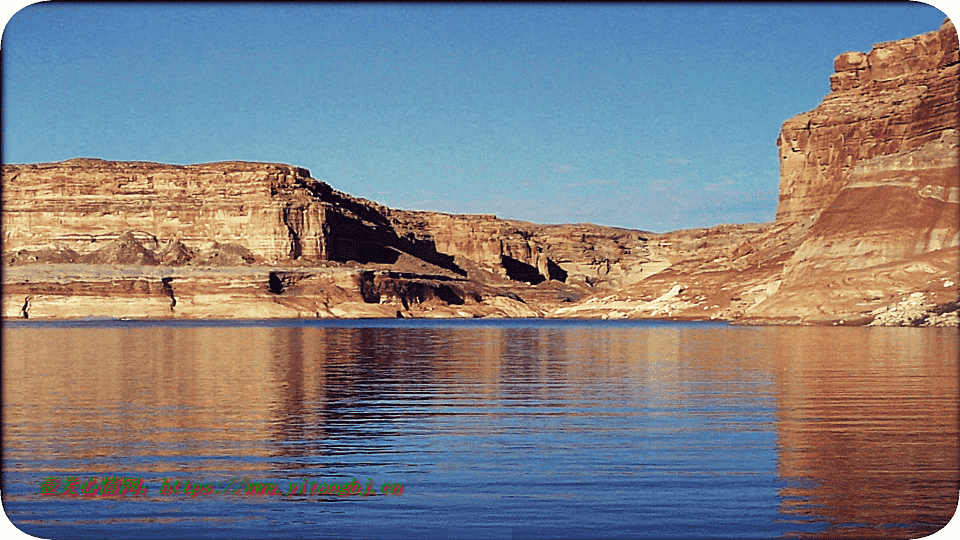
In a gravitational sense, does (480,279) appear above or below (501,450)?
above

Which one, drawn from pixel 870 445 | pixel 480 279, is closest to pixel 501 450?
pixel 870 445

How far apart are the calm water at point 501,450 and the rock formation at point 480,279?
50.7m

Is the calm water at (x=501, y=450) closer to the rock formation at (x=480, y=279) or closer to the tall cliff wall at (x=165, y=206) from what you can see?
the rock formation at (x=480, y=279)

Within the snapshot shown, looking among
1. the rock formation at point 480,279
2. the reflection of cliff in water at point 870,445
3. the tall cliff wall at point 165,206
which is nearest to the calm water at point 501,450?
the reflection of cliff in water at point 870,445

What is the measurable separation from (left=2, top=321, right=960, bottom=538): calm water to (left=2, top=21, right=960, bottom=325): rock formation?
50.7 metres

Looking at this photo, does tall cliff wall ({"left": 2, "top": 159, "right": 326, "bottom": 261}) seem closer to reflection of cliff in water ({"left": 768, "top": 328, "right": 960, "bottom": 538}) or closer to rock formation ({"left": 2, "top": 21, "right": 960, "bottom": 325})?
rock formation ({"left": 2, "top": 21, "right": 960, "bottom": 325})

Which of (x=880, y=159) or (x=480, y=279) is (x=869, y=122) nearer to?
(x=880, y=159)

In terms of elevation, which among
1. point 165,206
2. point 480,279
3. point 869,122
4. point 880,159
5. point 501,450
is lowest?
point 501,450

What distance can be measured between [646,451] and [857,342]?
127ft

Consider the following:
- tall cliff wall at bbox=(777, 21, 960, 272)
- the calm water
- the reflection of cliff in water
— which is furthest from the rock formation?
the calm water

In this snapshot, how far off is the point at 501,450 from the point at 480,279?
7239 inches

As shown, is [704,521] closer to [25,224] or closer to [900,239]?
[900,239]

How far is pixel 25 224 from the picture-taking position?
16275cm

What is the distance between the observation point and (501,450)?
52.5ft
